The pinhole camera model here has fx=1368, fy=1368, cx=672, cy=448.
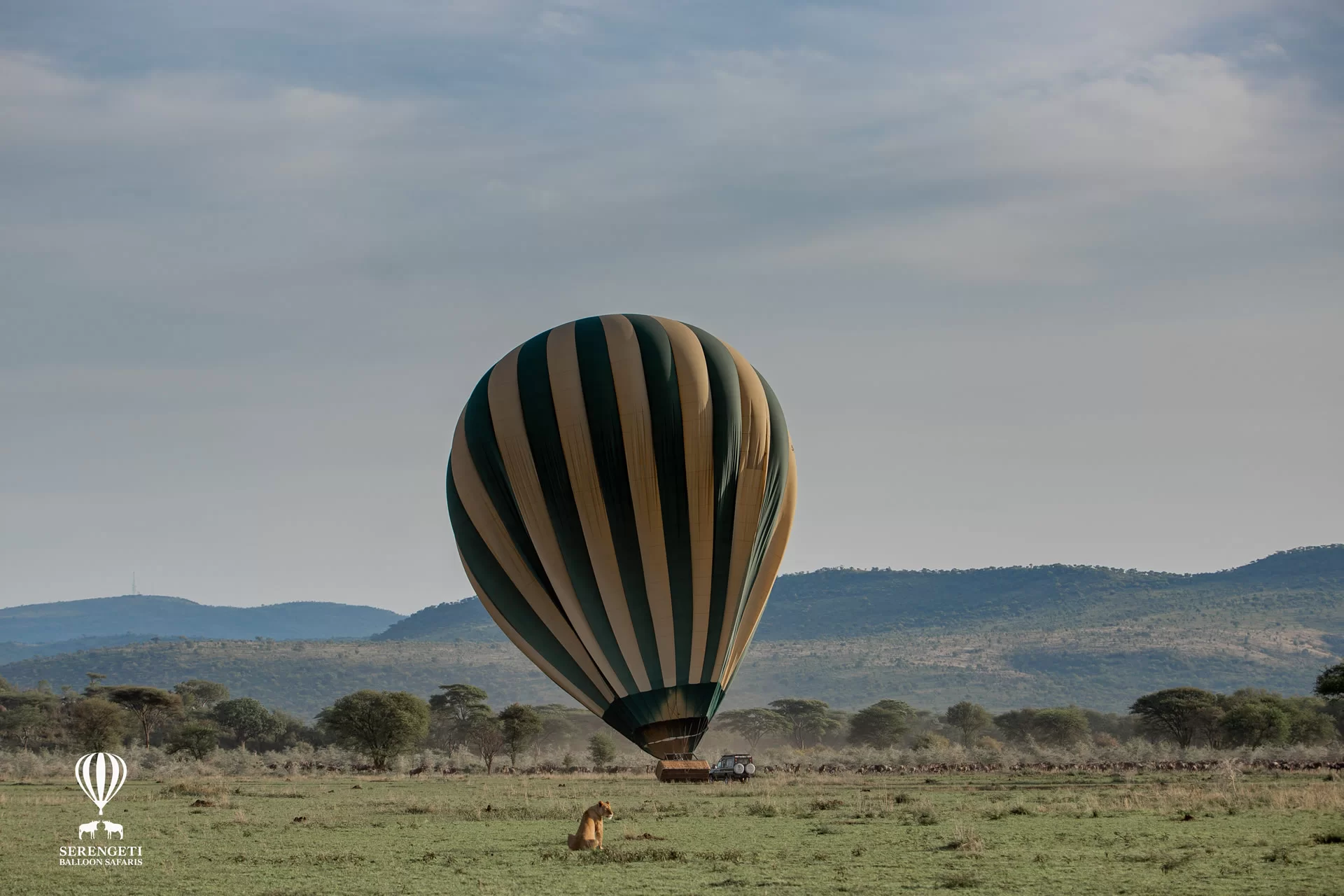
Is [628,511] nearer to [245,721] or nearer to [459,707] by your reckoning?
[459,707]

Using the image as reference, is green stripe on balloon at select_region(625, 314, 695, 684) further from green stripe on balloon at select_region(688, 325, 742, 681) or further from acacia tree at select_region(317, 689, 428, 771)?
acacia tree at select_region(317, 689, 428, 771)

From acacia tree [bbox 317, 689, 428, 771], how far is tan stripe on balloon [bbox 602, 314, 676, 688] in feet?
142

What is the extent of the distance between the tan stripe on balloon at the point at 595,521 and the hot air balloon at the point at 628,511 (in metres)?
0.04

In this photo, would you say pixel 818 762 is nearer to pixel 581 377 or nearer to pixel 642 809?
pixel 642 809

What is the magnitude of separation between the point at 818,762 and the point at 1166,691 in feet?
99.4

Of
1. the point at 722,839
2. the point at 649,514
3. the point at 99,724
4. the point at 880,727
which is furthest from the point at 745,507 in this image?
the point at 880,727

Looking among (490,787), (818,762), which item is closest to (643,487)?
(490,787)

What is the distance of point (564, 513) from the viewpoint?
34688 millimetres

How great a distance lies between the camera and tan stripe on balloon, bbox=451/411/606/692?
3553 centimetres

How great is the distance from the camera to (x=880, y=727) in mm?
109312

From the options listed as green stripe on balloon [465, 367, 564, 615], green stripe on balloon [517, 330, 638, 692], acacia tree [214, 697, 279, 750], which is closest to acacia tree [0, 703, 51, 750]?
acacia tree [214, 697, 279, 750]

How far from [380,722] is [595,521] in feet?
149

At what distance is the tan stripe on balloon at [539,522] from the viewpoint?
35.0 meters

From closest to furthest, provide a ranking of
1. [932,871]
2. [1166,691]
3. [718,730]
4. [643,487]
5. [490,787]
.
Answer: [932,871]
[643,487]
[490,787]
[1166,691]
[718,730]
